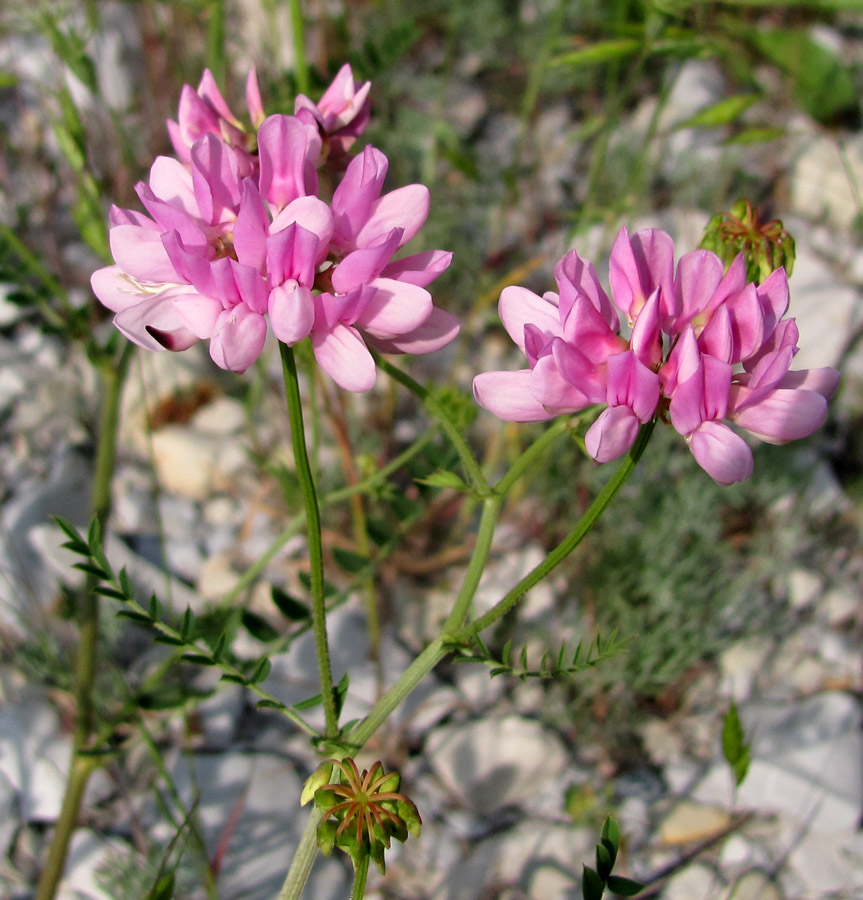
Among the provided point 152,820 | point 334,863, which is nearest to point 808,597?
point 334,863

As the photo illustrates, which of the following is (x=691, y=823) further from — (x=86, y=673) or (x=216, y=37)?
(x=216, y=37)

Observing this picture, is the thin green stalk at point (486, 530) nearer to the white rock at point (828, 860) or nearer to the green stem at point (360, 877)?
the green stem at point (360, 877)

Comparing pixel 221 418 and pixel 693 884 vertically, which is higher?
pixel 221 418

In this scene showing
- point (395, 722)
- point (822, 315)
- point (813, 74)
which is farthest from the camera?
point (813, 74)

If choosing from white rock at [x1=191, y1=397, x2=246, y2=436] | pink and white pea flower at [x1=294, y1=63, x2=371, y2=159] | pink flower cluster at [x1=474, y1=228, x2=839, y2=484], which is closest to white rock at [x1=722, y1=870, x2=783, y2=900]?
pink flower cluster at [x1=474, y1=228, x2=839, y2=484]

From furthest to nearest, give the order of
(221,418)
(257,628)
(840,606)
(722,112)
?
1. (221,418)
2. (840,606)
3. (722,112)
4. (257,628)

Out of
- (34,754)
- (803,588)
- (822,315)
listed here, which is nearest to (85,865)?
(34,754)

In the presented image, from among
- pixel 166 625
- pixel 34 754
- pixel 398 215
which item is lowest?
pixel 34 754
